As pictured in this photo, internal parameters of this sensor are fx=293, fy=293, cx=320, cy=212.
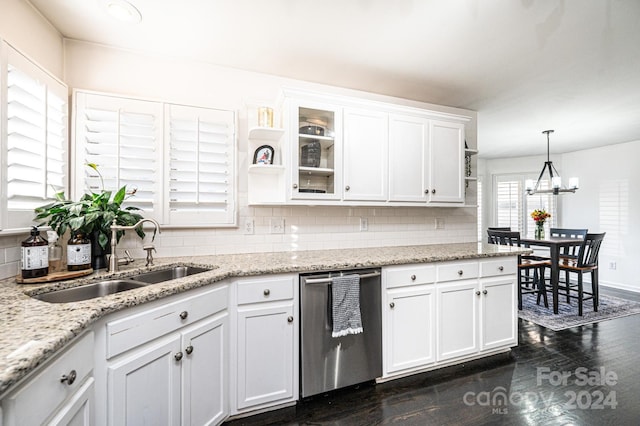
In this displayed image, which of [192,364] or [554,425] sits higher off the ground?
[192,364]

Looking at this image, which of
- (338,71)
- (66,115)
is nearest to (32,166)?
(66,115)

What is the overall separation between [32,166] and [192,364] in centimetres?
136

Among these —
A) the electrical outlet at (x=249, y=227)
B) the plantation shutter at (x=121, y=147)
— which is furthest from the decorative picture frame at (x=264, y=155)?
the plantation shutter at (x=121, y=147)

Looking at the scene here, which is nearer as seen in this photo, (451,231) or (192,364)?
(192,364)

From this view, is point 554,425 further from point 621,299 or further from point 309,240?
point 621,299

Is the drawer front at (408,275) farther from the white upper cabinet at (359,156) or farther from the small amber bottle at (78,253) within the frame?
the small amber bottle at (78,253)

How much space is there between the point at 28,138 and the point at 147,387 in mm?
1407

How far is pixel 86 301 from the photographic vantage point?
1.14 m

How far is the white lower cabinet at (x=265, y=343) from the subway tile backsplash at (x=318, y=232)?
0.75m

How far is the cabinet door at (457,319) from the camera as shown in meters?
2.25

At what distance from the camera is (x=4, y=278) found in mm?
1494

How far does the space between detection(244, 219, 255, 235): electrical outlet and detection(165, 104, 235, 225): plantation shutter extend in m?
0.13

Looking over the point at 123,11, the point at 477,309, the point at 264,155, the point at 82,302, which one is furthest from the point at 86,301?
the point at 477,309

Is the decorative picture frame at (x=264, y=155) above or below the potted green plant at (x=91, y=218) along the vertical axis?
above
